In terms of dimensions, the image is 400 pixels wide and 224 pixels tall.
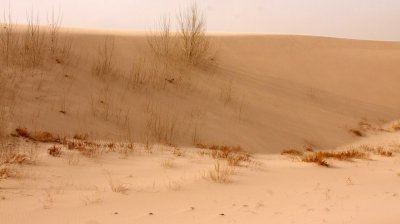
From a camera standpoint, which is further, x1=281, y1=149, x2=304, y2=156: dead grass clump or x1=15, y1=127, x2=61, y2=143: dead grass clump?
x1=281, y1=149, x2=304, y2=156: dead grass clump

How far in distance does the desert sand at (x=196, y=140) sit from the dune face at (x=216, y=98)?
0.14 feet

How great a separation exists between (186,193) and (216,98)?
740 centimetres

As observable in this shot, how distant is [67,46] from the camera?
468 inches

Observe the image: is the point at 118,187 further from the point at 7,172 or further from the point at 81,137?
the point at 81,137

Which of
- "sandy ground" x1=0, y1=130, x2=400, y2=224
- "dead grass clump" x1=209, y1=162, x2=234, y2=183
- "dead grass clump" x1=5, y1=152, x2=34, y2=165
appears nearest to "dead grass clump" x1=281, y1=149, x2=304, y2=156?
"sandy ground" x1=0, y1=130, x2=400, y2=224

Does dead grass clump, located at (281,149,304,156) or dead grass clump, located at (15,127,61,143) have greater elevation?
dead grass clump, located at (15,127,61,143)

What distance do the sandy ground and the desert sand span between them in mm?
19

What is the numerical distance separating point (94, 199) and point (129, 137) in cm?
418

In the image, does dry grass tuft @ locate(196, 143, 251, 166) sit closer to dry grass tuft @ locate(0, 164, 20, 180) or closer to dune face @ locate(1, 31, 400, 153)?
dune face @ locate(1, 31, 400, 153)

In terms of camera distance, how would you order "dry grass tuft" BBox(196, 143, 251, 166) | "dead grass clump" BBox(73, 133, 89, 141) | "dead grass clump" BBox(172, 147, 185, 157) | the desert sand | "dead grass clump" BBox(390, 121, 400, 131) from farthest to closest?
"dead grass clump" BBox(390, 121, 400, 131) → "dead grass clump" BBox(73, 133, 89, 141) → "dead grass clump" BBox(172, 147, 185, 157) → "dry grass tuft" BBox(196, 143, 251, 166) → the desert sand

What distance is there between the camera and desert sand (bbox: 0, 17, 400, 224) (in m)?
4.14

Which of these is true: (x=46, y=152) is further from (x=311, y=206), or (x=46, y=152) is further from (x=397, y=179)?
(x=397, y=179)

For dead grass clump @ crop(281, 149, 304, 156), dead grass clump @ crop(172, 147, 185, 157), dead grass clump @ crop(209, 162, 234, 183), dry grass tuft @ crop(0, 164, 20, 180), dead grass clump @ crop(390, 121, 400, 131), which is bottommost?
dead grass clump @ crop(281, 149, 304, 156)

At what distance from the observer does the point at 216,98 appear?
11938 mm
